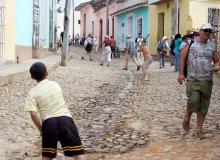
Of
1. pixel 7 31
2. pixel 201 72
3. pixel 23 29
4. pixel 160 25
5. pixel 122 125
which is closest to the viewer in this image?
pixel 201 72

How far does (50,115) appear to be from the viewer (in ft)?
13.0

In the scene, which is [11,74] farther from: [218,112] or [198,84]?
[198,84]

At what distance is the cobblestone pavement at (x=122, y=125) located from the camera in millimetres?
5352

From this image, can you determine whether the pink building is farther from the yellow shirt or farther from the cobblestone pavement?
the yellow shirt

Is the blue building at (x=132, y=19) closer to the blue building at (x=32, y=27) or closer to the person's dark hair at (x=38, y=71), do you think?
the blue building at (x=32, y=27)

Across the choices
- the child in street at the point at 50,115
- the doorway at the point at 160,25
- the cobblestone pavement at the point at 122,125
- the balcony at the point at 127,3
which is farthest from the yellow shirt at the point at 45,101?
the balcony at the point at 127,3

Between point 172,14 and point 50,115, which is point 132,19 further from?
point 50,115

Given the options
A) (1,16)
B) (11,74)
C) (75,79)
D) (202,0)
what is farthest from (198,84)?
(202,0)

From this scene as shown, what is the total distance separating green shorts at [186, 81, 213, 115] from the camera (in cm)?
596

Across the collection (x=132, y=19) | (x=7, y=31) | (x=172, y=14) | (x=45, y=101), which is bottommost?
(x=45, y=101)

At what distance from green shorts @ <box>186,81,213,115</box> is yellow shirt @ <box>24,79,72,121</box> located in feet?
8.12

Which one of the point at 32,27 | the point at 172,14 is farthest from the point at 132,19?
the point at 32,27

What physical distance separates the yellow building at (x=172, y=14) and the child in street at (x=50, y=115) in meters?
19.4

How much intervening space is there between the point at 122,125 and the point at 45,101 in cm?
305
